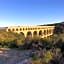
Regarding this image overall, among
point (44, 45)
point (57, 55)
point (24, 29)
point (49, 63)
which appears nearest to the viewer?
point (49, 63)

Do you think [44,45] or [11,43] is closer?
[44,45]

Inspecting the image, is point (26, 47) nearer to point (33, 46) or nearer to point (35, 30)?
point (33, 46)

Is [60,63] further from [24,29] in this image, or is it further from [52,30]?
[52,30]

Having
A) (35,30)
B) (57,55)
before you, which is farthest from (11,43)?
(35,30)

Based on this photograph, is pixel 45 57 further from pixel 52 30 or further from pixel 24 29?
pixel 52 30

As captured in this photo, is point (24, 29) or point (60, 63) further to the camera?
point (24, 29)

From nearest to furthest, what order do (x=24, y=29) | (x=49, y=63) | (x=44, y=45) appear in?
(x=49, y=63), (x=44, y=45), (x=24, y=29)

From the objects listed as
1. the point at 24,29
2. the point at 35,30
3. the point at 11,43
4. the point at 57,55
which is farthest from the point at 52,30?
the point at 57,55

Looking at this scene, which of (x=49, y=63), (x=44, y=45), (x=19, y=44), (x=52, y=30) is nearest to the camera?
(x=49, y=63)

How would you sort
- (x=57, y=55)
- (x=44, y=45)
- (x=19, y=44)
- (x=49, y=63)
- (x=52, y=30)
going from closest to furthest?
1. (x=49, y=63)
2. (x=57, y=55)
3. (x=44, y=45)
4. (x=19, y=44)
5. (x=52, y=30)
